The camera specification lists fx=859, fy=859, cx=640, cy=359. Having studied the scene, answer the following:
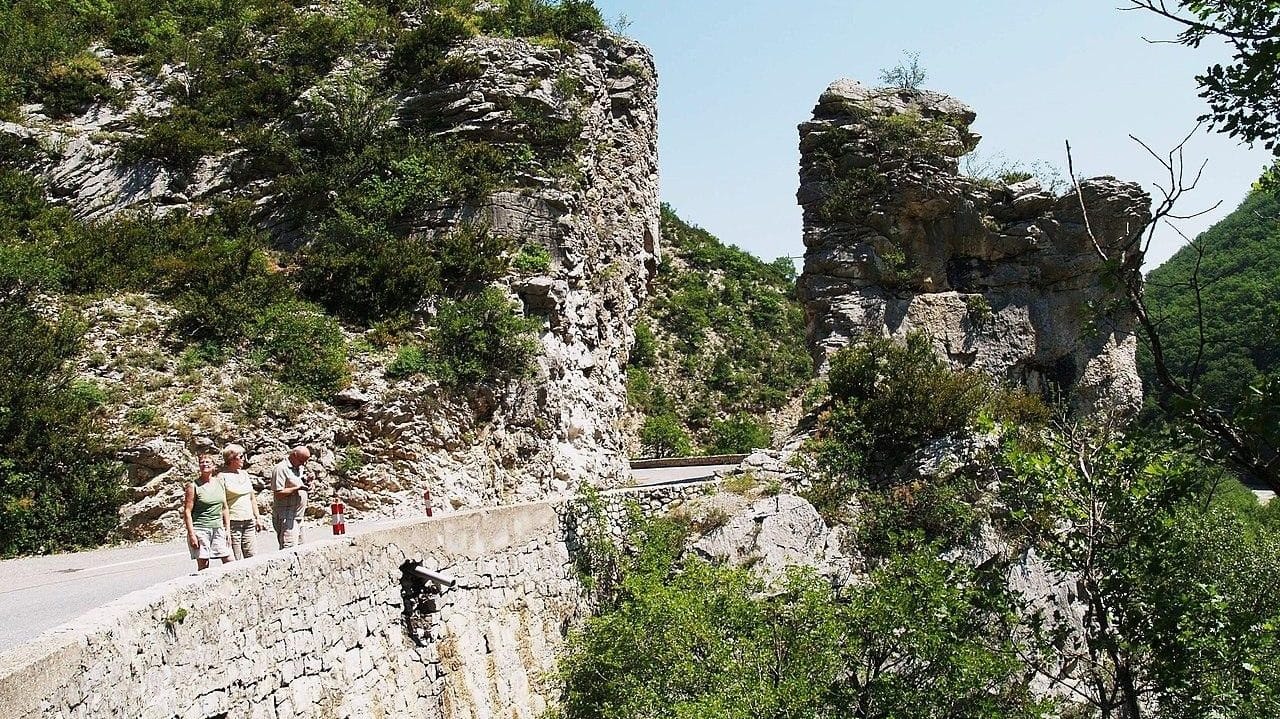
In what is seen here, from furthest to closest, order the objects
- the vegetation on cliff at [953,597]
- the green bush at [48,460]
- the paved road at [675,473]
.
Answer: the paved road at [675,473] < the green bush at [48,460] < the vegetation on cliff at [953,597]

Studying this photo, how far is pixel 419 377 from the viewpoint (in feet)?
50.4

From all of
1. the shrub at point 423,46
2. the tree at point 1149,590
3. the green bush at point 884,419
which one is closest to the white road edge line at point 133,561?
the tree at point 1149,590

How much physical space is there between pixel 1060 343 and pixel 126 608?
23.5 meters

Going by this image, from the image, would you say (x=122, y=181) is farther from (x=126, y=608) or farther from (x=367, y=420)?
(x=126, y=608)

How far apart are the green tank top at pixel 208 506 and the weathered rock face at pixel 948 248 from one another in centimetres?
1670

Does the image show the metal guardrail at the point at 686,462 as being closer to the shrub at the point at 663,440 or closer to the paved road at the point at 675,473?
the paved road at the point at 675,473

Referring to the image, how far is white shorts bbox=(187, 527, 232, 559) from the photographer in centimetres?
748

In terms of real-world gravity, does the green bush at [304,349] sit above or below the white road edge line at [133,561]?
above

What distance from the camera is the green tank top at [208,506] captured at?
7.48 meters

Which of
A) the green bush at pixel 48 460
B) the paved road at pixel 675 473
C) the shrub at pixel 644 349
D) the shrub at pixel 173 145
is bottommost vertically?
the paved road at pixel 675 473

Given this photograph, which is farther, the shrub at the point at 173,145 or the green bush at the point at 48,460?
the shrub at the point at 173,145

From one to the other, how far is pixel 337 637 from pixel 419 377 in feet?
26.4

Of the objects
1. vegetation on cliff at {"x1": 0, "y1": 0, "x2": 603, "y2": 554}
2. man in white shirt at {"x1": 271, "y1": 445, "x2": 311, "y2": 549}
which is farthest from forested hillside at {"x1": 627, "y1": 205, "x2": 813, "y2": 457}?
man in white shirt at {"x1": 271, "y1": 445, "x2": 311, "y2": 549}

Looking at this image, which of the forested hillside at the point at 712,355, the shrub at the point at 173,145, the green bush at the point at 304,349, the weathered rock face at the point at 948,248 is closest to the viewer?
the green bush at the point at 304,349
